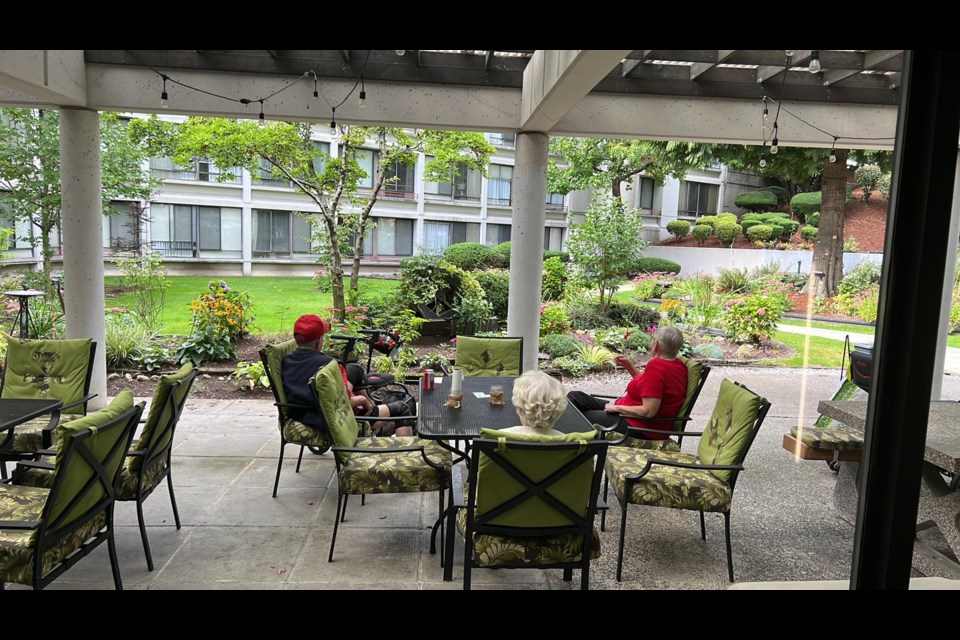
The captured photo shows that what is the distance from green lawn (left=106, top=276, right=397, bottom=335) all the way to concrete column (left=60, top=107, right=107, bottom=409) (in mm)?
2665

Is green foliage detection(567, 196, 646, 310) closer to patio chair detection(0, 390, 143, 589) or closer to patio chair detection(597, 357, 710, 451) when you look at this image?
patio chair detection(597, 357, 710, 451)

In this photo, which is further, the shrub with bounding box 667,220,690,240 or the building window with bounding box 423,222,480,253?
the shrub with bounding box 667,220,690,240

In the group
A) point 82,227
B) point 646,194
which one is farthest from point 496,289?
point 646,194

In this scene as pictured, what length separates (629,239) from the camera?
10.5 meters

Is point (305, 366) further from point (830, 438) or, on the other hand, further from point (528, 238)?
point (830, 438)

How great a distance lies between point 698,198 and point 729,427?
63.8ft

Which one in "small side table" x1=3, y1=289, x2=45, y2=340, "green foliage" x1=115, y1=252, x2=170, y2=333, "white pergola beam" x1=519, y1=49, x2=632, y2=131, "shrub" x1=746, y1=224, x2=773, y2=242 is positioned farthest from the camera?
"shrub" x1=746, y1=224, x2=773, y2=242

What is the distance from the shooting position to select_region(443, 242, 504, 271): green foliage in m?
11.6

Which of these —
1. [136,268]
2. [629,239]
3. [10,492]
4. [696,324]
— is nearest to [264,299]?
[136,268]

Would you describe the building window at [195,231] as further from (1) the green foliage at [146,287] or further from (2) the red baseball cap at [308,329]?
(2) the red baseball cap at [308,329]

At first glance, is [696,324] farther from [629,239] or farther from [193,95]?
Answer: [193,95]

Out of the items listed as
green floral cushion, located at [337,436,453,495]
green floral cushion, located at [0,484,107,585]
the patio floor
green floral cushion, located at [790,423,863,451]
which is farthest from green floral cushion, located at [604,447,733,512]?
green floral cushion, located at [0,484,107,585]

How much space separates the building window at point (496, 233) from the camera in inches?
800

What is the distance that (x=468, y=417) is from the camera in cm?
366
